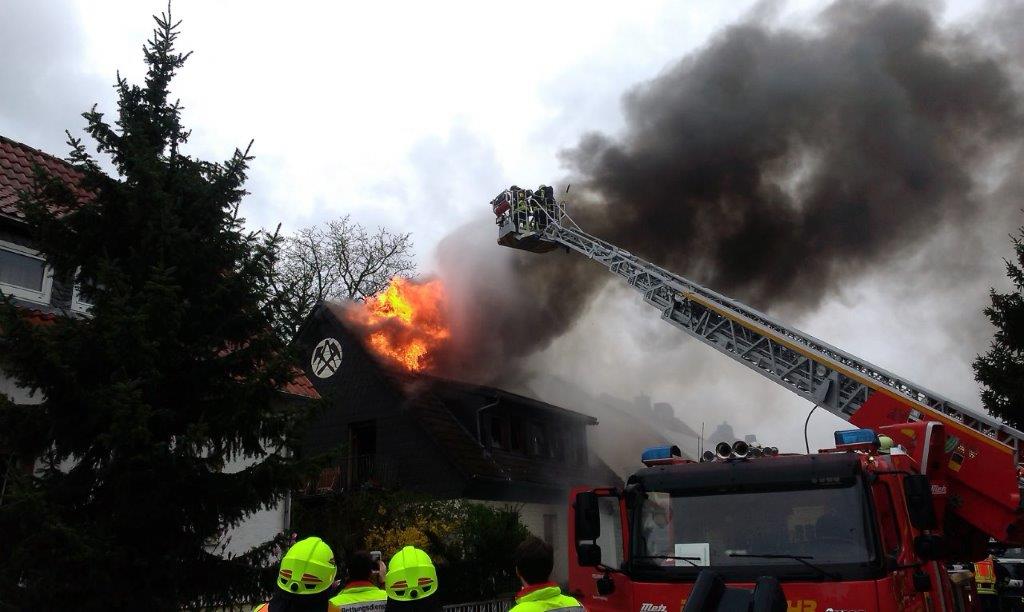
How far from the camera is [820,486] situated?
5.67 meters

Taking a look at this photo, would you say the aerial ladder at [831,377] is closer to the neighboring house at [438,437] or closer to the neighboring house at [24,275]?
the neighboring house at [438,437]

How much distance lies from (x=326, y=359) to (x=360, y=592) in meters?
19.5

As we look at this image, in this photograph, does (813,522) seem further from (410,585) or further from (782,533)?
(410,585)

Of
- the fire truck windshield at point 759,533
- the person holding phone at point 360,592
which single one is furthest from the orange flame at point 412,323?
the person holding phone at point 360,592

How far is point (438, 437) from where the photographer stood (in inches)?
797

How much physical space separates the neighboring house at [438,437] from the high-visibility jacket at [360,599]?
14.3 m

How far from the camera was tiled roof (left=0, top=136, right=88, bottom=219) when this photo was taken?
11.4m

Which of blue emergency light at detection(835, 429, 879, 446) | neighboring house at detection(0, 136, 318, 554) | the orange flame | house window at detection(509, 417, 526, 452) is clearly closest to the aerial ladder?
blue emergency light at detection(835, 429, 879, 446)

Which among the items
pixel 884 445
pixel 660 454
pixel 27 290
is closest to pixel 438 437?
pixel 27 290

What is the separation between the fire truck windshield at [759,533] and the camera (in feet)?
17.5

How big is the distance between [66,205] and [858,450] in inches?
309

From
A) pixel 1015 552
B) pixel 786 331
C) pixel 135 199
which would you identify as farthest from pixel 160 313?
pixel 1015 552

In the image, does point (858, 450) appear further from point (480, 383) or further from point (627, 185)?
point (480, 383)

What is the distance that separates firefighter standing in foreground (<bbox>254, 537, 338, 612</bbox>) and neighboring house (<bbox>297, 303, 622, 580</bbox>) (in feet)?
49.7
